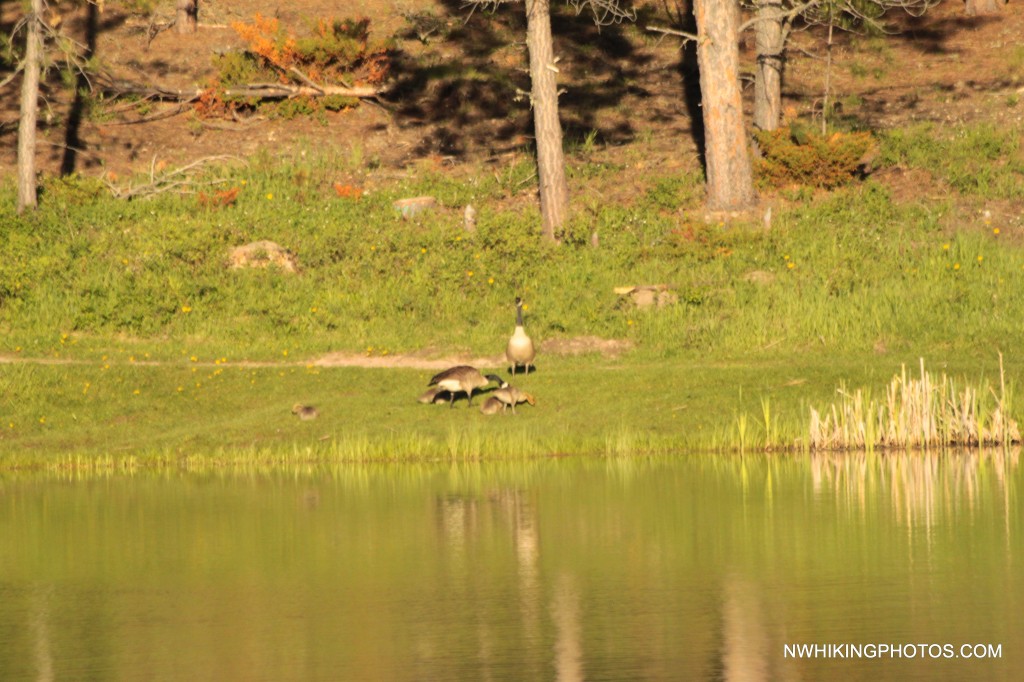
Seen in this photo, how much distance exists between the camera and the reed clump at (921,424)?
19.6 metres

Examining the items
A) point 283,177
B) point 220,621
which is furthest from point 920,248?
point 220,621

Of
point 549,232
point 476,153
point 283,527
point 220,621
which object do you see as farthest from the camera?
point 476,153

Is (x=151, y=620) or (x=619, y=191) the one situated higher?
(x=619, y=191)

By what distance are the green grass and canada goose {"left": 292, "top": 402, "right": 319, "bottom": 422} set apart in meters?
0.20

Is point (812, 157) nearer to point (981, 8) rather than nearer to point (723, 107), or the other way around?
point (723, 107)

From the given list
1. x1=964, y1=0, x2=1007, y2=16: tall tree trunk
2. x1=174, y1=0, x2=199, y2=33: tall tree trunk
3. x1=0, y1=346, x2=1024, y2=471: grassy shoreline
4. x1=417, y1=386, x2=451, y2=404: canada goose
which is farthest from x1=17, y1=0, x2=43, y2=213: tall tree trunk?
x1=964, y1=0, x2=1007, y2=16: tall tree trunk

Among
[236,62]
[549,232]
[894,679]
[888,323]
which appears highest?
[236,62]

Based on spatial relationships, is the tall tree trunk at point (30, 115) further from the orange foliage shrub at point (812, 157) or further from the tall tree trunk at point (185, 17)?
the orange foliage shrub at point (812, 157)

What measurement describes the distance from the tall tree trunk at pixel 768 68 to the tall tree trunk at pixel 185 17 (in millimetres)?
20019

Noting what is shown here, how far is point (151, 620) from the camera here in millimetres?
12164

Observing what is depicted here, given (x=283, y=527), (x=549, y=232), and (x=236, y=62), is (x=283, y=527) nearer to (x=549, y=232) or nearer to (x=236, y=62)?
(x=549, y=232)

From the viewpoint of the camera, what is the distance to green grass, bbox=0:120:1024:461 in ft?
74.2

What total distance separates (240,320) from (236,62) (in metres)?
14.8

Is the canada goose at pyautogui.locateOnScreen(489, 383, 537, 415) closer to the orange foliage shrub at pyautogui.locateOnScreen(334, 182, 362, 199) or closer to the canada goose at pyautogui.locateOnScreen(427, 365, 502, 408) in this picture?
the canada goose at pyautogui.locateOnScreen(427, 365, 502, 408)
